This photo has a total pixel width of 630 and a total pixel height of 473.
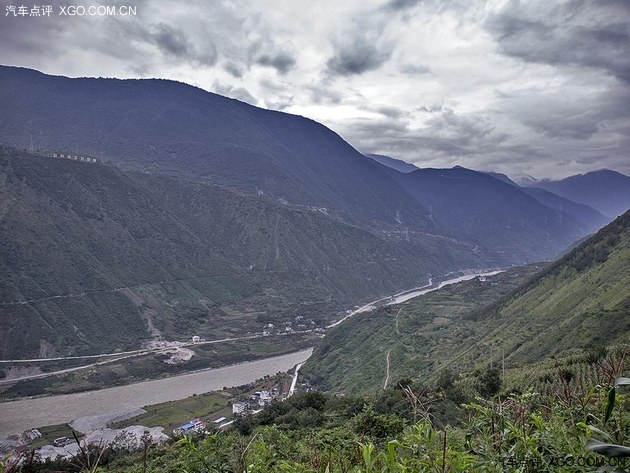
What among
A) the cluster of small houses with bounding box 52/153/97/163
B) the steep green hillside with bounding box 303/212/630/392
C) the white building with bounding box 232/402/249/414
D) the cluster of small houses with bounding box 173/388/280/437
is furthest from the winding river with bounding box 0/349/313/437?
the cluster of small houses with bounding box 52/153/97/163

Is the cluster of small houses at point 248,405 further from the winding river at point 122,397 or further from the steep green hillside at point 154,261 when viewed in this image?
the steep green hillside at point 154,261

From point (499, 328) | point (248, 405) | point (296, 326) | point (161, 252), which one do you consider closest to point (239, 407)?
point (248, 405)

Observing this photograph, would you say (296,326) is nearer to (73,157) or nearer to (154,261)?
(154,261)

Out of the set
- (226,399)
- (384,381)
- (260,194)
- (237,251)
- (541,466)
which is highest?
(260,194)

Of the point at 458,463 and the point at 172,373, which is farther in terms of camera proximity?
the point at 172,373

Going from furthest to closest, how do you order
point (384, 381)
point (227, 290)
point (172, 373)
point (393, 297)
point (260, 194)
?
point (260, 194) → point (393, 297) → point (227, 290) → point (172, 373) → point (384, 381)

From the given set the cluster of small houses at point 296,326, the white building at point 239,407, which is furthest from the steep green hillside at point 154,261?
the white building at point 239,407

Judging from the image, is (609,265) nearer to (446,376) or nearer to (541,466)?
(446,376)

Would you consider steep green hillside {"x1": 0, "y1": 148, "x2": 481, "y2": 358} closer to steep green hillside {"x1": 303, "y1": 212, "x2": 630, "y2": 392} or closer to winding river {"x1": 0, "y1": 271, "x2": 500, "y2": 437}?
winding river {"x1": 0, "y1": 271, "x2": 500, "y2": 437}

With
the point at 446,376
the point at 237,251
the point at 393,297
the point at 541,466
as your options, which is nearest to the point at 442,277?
the point at 393,297
